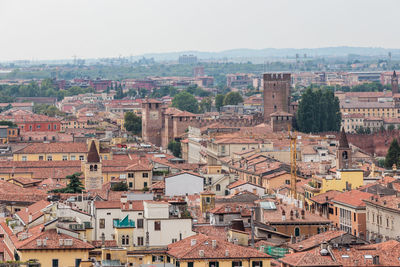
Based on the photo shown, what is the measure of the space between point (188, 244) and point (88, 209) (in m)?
9.04

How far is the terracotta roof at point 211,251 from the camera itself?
111ft

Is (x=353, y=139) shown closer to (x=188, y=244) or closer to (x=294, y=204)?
(x=294, y=204)

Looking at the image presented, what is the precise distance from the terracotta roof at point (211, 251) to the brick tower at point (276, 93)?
255ft

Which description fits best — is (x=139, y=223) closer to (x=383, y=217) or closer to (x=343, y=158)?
(x=383, y=217)

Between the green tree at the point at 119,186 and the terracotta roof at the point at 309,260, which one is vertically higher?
the terracotta roof at the point at 309,260

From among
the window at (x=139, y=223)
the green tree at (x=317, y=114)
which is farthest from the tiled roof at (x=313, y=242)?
the green tree at (x=317, y=114)

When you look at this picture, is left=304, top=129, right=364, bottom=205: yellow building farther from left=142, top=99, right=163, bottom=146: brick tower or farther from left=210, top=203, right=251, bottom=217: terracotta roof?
left=142, top=99, right=163, bottom=146: brick tower

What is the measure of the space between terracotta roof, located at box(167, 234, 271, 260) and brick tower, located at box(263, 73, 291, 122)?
77869mm

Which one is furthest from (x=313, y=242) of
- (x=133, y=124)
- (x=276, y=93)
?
(x=133, y=124)

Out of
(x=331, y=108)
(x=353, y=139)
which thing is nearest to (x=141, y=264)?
(x=353, y=139)

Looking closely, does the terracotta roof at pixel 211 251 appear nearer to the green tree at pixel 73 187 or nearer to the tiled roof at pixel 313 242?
the tiled roof at pixel 313 242

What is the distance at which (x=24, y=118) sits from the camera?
117 meters

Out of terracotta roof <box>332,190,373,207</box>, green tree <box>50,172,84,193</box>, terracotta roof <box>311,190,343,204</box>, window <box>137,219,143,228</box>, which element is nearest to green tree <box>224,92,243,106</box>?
green tree <box>50,172,84,193</box>

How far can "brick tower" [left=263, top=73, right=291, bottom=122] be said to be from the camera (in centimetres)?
11382
